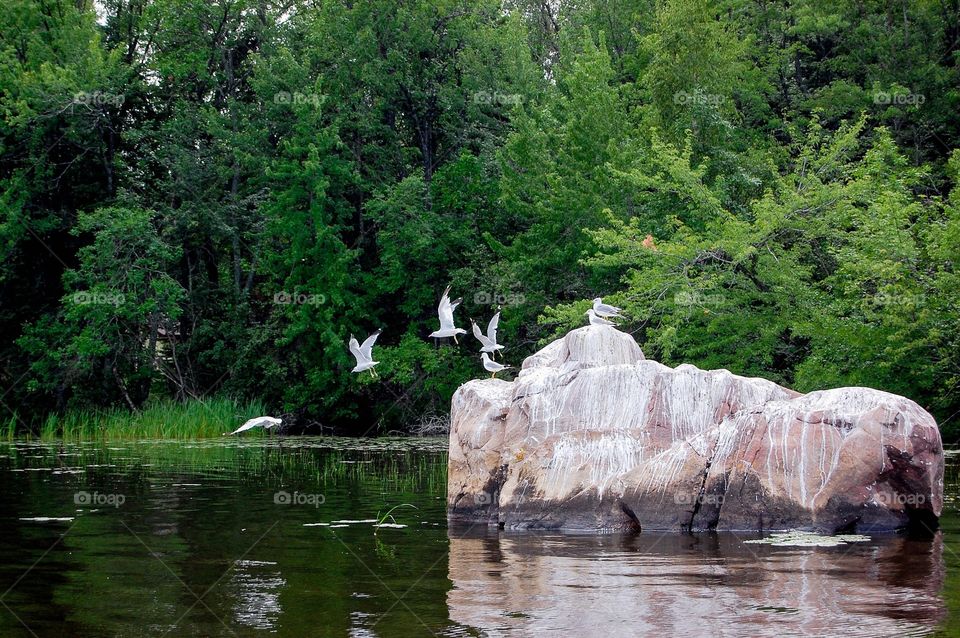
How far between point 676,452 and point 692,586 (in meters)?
3.77

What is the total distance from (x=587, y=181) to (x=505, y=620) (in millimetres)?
23849

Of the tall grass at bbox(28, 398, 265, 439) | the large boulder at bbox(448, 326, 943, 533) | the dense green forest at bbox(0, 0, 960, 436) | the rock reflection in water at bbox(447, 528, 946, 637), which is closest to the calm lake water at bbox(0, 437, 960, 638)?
the rock reflection in water at bbox(447, 528, 946, 637)

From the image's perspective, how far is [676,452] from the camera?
13727 millimetres

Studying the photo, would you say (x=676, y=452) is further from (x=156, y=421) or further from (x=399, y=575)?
(x=156, y=421)

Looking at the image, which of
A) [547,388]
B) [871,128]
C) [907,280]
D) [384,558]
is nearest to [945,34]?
[871,128]

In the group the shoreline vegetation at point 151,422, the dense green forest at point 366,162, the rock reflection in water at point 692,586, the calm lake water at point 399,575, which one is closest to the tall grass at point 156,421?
the shoreline vegetation at point 151,422

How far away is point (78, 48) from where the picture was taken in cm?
3697

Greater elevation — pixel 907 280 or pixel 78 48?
pixel 78 48

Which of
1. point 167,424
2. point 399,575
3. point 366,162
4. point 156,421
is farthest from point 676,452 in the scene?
point 366,162

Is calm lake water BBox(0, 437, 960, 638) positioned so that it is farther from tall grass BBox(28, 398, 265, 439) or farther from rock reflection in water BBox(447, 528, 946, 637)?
tall grass BBox(28, 398, 265, 439)

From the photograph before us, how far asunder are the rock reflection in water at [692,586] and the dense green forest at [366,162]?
579 inches

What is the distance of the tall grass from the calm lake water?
13051 millimetres

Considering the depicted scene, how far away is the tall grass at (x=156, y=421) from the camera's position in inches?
1203

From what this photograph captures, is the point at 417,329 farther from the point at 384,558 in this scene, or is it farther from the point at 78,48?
the point at 384,558
